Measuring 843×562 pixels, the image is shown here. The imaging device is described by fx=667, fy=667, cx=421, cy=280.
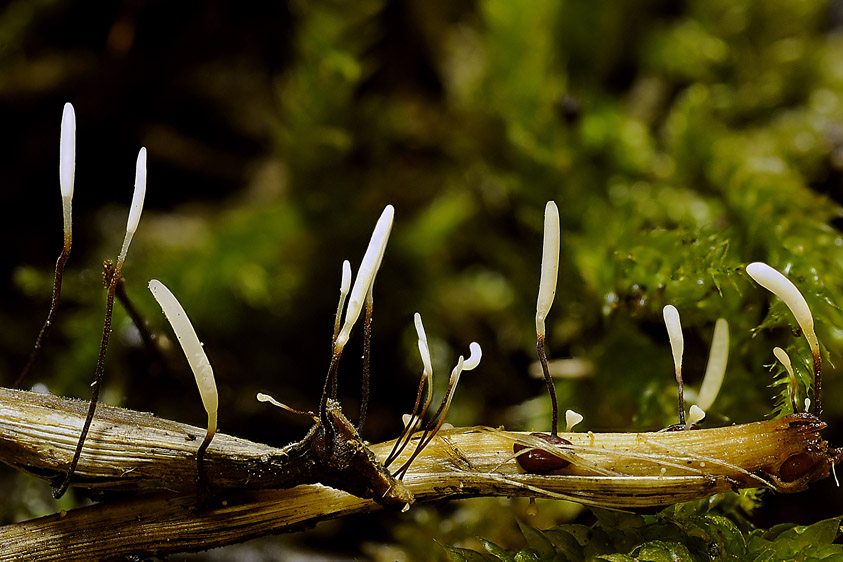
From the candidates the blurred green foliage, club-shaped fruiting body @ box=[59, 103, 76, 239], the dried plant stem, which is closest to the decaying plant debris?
the dried plant stem

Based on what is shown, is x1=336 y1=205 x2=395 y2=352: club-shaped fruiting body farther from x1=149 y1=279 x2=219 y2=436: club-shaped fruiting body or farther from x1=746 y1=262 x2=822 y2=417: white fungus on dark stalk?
x1=746 y1=262 x2=822 y2=417: white fungus on dark stalk

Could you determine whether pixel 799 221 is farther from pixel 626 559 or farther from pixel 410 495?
pixel 410 495

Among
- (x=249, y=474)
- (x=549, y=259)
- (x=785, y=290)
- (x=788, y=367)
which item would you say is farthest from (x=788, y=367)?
(x=249, y=474)

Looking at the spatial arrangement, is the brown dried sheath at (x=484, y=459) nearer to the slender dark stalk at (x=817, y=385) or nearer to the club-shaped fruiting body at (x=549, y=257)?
the slender dark stalk at (x=817, y=385)

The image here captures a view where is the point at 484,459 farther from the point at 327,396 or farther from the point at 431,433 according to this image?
the point at 327,396

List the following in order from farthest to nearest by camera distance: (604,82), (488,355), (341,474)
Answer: (604,82) < (488,355) < (341,474)

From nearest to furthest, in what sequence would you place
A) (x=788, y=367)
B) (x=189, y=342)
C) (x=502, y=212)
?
(x=189, y=342) → (x=788, y=367) → (x=502, y=212)

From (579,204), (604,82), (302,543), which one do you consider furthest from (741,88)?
(302,543)
